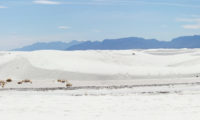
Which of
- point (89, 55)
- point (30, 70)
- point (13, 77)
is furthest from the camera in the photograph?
point (89, 55)

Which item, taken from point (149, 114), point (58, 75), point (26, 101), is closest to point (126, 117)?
point (149, 114)

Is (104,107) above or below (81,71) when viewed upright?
below

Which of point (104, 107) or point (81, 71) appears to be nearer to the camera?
point (104, 107)

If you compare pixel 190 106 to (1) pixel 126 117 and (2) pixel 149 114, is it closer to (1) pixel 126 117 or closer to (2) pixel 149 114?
(2) pixel 149 114

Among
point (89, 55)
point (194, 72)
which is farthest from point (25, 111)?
point (89, 55)

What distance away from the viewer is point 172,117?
11500mm

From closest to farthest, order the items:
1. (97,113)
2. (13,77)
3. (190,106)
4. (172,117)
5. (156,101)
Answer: (172,117), (97,113), (190,106), (156,101), (13,77)

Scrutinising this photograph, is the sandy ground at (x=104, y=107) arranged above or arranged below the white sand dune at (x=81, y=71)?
below

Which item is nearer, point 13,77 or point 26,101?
point 26,101

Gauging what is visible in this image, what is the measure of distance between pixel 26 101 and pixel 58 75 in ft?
47.7

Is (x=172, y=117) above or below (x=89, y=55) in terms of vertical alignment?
below

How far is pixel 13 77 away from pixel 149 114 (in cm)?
1954

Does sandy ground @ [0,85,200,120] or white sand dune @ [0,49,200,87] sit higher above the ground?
white sand dune @ [0,49,200,87]

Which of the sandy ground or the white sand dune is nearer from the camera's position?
the sandy ground
